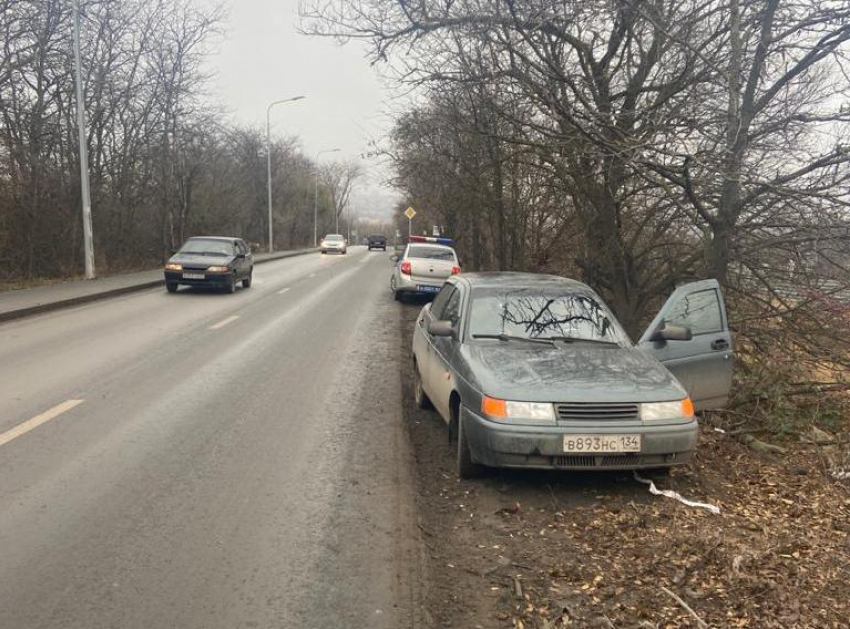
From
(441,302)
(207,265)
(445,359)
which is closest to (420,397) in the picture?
(441,302)

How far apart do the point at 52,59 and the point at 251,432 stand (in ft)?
64.9

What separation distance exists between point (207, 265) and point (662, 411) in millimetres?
16282

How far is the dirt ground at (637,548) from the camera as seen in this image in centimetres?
320

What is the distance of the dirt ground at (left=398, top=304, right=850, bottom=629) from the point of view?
10.5 ft

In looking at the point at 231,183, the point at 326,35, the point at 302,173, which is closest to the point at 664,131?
the point at 326,35

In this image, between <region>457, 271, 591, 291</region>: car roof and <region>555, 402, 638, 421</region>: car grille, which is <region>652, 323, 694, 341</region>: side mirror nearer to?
<region>457, 271, 591, 291</region>: car roof

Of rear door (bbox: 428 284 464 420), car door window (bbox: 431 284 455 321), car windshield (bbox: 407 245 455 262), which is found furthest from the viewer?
car windshield (bbox: 407 245 455 262)

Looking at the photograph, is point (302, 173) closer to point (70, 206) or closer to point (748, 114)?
point (70, 206)

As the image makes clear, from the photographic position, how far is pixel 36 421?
619 centimetres

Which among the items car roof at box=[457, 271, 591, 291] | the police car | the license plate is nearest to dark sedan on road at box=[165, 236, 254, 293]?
the police car

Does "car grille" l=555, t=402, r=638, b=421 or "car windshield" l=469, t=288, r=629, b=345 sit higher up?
"car windshield" l=469, t=288, r=629, b=345

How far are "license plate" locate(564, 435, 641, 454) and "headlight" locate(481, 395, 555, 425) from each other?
0.18m

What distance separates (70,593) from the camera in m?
3.28

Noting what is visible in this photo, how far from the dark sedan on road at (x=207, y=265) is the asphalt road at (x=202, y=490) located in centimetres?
878
